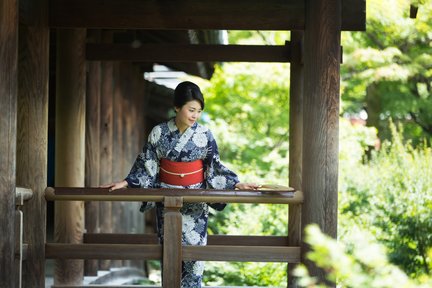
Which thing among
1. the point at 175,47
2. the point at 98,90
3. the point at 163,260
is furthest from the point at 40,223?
the point at 98,90

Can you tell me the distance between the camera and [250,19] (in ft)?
21.9

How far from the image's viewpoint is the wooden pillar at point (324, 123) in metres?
6.02

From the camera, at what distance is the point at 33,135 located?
6340mm

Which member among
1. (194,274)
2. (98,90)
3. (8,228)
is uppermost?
(98,90)

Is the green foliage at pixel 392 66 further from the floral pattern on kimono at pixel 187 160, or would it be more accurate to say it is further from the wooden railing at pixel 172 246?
the wooden railing at pixel 172 246

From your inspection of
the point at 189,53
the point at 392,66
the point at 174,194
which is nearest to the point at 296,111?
the point at 189,53

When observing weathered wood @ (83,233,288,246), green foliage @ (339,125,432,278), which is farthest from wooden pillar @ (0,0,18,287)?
green foliage @ (339,125,432,278)

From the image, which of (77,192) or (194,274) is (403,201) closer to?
(194,274)

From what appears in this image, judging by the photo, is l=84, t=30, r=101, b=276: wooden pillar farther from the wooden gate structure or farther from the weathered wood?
the weathered wood

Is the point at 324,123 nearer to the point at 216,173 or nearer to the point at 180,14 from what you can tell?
the point at 216,173

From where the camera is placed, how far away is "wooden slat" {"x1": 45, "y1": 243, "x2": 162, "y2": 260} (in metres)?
6.07

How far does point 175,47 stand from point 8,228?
3.64 m

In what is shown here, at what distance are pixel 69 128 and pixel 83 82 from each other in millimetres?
473

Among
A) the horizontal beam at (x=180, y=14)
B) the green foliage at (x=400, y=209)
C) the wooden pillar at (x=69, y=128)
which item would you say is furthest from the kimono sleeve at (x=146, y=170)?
the green foliage at (x=400, y=209)
